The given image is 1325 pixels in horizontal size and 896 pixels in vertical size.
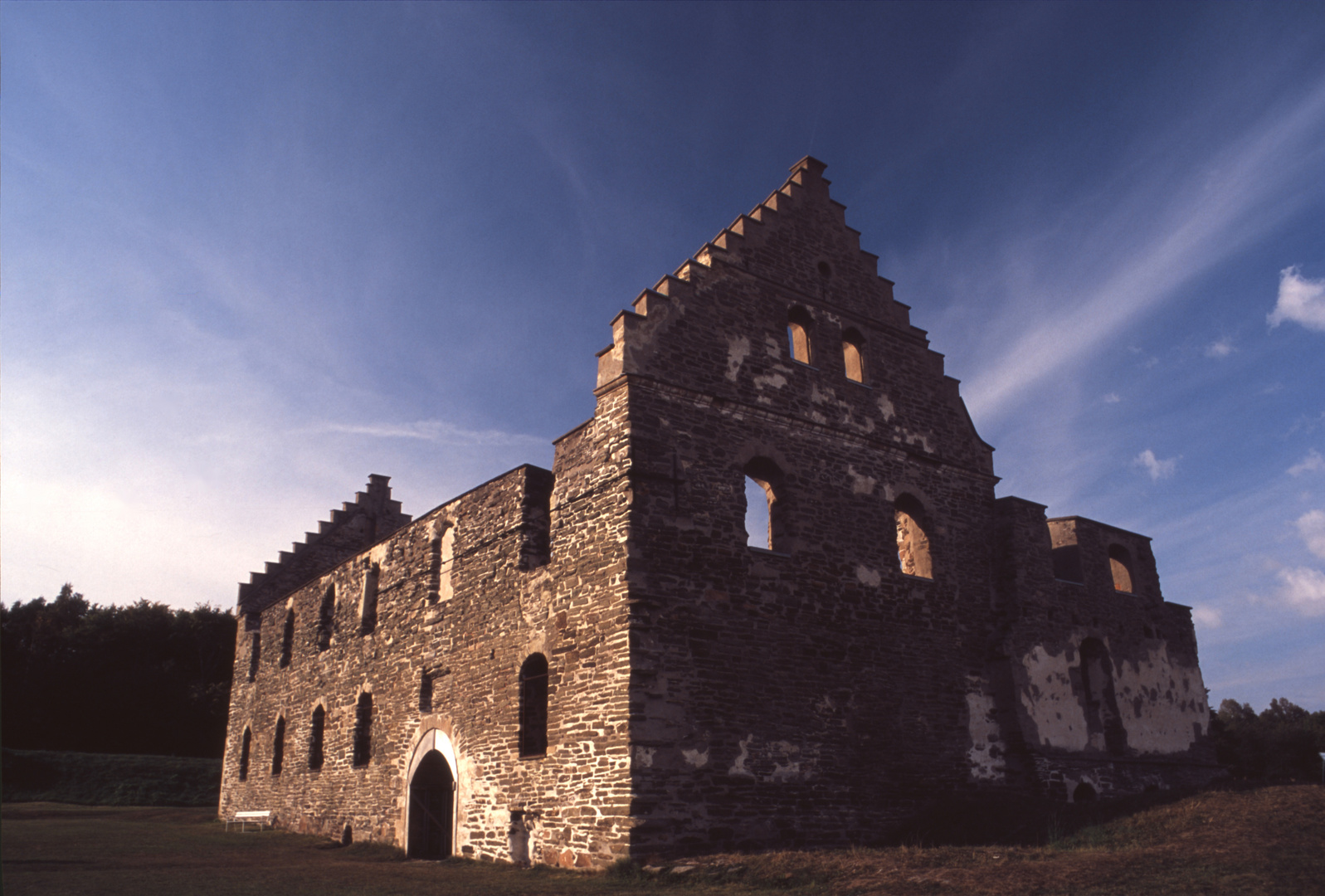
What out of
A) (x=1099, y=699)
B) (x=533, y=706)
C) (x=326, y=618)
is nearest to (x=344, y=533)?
(x=326, y=618)

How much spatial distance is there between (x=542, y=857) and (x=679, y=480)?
6.04 metres

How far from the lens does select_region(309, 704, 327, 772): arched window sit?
21781mm

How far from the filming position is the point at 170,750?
1623 inches

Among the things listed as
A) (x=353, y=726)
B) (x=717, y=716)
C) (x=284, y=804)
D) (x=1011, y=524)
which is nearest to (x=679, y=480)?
(x=717, y=716)

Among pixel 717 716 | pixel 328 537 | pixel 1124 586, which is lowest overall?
pixel 717 716

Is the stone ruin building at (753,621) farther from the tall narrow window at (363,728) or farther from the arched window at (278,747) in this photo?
the arched window at (278,747)

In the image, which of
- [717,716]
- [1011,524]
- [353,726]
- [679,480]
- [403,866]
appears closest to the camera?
[717,716]

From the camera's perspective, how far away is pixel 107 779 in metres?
31.7

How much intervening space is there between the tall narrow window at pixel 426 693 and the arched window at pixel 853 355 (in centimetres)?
1023

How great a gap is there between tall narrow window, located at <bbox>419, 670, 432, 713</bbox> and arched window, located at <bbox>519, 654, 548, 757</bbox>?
11.4 feet

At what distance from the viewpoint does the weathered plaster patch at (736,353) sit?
49.7 feet

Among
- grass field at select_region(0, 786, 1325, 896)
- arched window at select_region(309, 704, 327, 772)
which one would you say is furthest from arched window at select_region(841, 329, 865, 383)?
arched window at select_region(309, 704, 327, 772)

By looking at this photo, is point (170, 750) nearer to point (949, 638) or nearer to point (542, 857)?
point (542, 857)

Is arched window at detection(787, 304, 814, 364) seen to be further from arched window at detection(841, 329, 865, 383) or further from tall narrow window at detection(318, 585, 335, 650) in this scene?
tall narrow window at detection(318, 585, 335, 650)
